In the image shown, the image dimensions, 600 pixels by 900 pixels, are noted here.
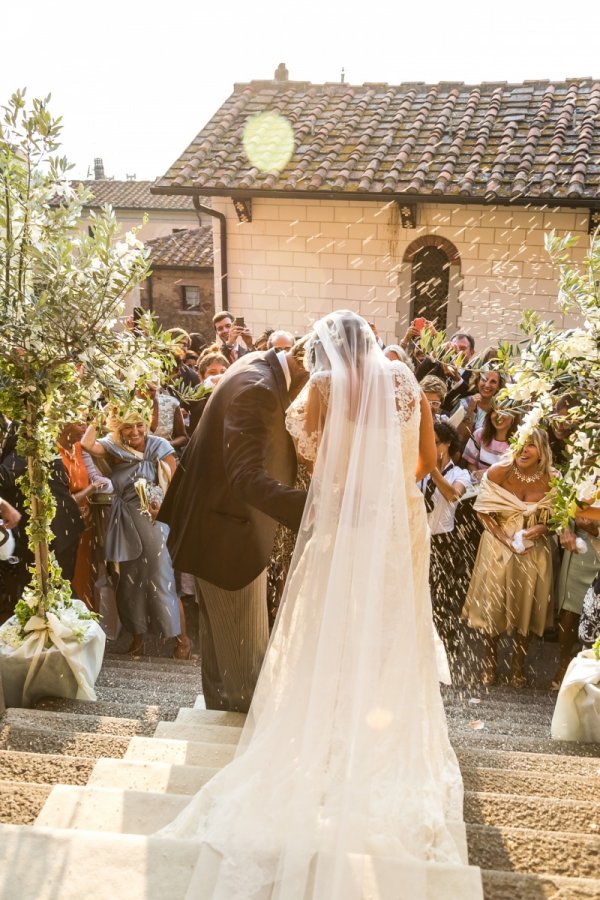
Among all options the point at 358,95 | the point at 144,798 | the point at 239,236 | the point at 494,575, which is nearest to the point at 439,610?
the point at 494,575

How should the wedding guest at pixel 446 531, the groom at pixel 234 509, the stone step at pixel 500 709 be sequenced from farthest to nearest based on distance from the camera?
the wedding guest at pixel 446 531, the stone step at pixel 500 709, the groom at pixel 234 509

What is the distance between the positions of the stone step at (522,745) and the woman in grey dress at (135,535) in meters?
2.44

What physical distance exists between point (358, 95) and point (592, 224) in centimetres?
495

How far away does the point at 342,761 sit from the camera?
2.80 metres

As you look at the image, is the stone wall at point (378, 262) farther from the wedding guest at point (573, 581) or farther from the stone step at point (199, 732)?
the stone step at point (199, 732)

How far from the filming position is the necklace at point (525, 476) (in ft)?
18.4

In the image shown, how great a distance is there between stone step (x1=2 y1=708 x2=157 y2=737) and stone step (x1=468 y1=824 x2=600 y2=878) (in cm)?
168

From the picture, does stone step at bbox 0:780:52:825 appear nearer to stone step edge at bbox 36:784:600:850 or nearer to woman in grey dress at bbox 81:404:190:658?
stone step edge at bbox 36:784:600:850

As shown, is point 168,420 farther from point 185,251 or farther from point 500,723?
point 185,251

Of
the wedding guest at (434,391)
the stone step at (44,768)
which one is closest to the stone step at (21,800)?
the stone step at (44,768)

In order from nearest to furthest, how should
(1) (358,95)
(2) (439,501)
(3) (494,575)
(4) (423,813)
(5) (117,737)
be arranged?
(4) (423,813), (5) (117,737), (3) (494,575), (2) (439,501), (1) (358,95)

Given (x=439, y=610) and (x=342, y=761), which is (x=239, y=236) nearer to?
(x=439, y=610)

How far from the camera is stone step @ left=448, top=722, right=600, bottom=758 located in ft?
12.8

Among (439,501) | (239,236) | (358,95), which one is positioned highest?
(358,95)
